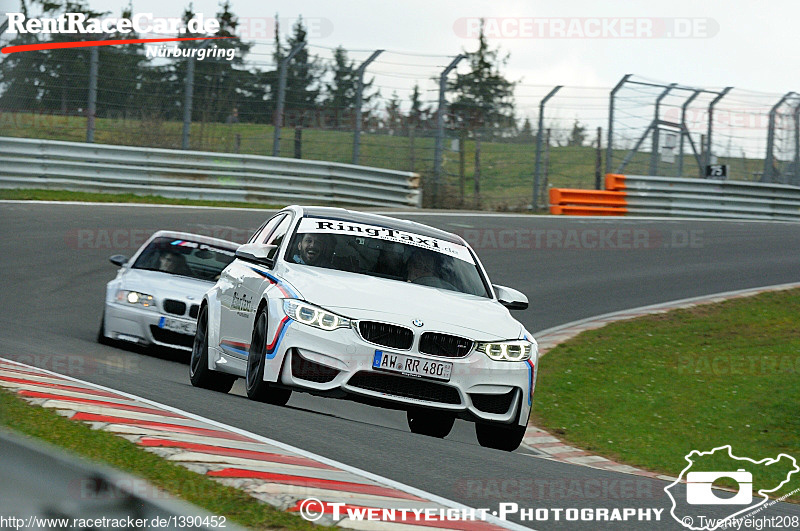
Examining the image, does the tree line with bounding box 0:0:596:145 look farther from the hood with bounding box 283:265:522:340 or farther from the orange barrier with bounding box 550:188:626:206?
the hood with bounding box 283:265:522:340

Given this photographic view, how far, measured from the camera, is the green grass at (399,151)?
23.9m

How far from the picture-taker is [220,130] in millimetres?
24984

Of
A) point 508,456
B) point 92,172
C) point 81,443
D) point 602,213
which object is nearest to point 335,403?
point 508,456

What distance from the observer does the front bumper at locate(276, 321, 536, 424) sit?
7234 millimetres

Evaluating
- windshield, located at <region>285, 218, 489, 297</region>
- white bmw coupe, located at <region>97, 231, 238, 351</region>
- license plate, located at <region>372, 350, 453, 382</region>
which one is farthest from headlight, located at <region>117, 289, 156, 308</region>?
license plate, located at <region>372, 350, 453, 382</region>

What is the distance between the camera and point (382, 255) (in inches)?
332

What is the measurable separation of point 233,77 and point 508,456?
19078 mm

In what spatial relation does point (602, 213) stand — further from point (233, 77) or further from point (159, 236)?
point (159, 236)

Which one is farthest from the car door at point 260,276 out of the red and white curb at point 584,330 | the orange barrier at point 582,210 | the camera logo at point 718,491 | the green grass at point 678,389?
the orange barrier at point 582,210

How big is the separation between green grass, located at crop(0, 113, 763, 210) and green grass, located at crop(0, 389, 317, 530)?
1798 centimetres

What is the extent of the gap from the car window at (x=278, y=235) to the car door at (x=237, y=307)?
0.30ft

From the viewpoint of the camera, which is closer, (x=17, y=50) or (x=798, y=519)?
(x=798, y=519)

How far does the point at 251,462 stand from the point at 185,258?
7.47 meters

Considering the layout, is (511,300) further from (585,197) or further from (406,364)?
(585,197)
